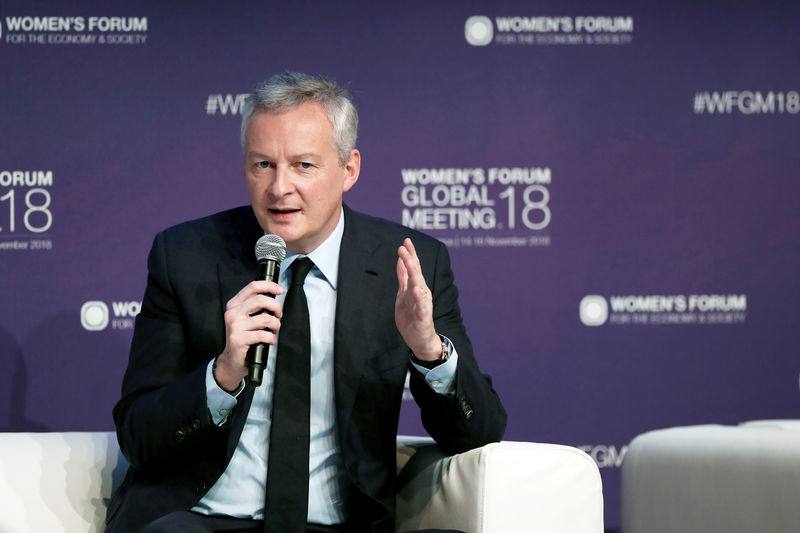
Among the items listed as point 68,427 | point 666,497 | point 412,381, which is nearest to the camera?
point 412,381

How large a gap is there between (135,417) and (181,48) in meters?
2.03

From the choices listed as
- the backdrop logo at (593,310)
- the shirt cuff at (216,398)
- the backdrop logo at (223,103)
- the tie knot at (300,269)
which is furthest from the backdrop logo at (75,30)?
the shirt cuff at (216,398)

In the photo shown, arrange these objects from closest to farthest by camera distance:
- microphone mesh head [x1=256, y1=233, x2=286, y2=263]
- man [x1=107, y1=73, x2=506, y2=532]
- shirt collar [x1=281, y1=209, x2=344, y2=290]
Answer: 1. microphone mesh head [x1=256, y1=233, x2=286, y2=263]
2. man [x1=107, y1=73, x2=506, y2=532]
3. shirt collar [x1=281, y1=209, x2=344, y2=290]

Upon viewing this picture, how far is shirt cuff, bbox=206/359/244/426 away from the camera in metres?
2.02

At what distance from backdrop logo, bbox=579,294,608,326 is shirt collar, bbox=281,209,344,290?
164 centimetres

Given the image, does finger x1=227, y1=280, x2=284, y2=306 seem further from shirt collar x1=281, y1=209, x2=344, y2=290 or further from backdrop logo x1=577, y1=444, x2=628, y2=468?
backdrop logo x1=577, y1=444, x2=628, y2=468

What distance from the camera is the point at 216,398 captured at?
203cm

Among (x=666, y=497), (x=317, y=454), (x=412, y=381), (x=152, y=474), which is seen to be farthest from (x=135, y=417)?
(x=666, y=497)

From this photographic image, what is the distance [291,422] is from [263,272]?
39cm

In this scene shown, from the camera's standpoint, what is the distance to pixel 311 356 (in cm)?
224

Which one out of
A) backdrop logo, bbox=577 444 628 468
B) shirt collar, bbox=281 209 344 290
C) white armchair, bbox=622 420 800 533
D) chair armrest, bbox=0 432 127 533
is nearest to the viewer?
chair armrest, bbox=0 432 127 533

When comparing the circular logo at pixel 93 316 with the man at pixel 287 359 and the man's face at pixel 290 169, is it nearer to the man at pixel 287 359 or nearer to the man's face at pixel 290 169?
the man at pixel 287 359

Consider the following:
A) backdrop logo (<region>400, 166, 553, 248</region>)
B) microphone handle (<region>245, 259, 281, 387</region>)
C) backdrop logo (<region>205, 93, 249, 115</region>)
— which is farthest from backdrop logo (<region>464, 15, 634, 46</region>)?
microphone handle (<region>245, 259, 281, 387</region>)

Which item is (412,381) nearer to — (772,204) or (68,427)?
(68,427)
